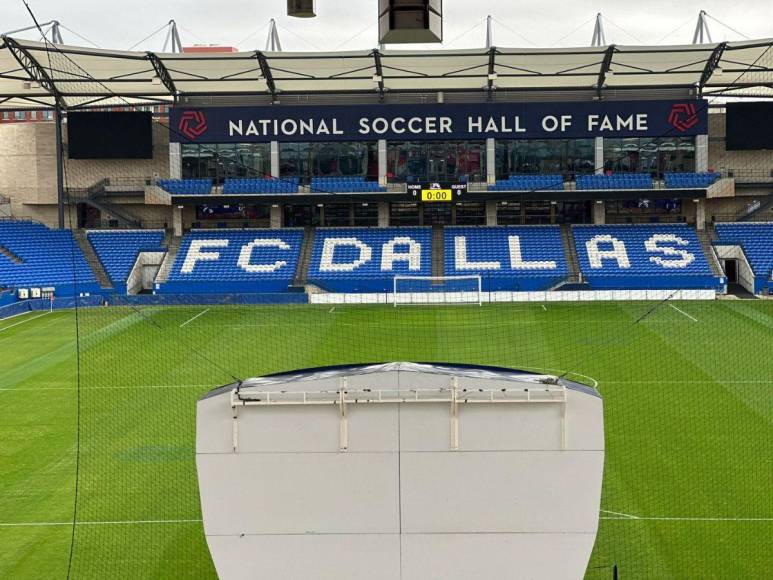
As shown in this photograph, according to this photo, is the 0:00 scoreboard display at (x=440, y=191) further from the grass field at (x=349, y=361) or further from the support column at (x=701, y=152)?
the support column at (x=701, y=152)

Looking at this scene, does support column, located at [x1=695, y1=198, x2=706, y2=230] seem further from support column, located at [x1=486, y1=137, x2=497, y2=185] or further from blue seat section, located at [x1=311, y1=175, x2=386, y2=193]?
blue seat section, located at [x1=311, y1=175, x2=386, y2=193]

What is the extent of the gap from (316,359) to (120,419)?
7.17 metres

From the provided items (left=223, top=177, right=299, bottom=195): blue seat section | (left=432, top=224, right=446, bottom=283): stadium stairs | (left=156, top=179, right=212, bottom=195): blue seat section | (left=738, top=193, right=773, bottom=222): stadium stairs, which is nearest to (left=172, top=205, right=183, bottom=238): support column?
(left=156, top=179, right=212, bottom=195): blue seat section

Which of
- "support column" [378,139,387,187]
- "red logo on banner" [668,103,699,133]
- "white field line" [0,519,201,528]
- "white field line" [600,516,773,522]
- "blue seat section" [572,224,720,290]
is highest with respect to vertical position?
"red logo on banner" [668,103,699,133]

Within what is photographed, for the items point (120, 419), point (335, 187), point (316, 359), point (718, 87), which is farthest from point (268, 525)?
point (718, 87)

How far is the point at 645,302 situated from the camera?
39.2 m

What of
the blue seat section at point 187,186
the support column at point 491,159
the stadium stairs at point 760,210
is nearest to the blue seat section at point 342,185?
the blue seat section at point 187,186

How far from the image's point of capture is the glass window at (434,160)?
46688mm

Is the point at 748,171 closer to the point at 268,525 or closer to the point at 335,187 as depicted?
the point at 335,187

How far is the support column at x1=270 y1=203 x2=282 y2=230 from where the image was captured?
4759 centimetres

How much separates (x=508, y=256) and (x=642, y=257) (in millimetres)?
6157

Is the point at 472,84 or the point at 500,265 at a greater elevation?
the point at 472,84

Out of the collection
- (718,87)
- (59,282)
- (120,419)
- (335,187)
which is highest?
(718,87)

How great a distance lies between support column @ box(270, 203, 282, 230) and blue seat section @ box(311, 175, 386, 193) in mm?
2588
